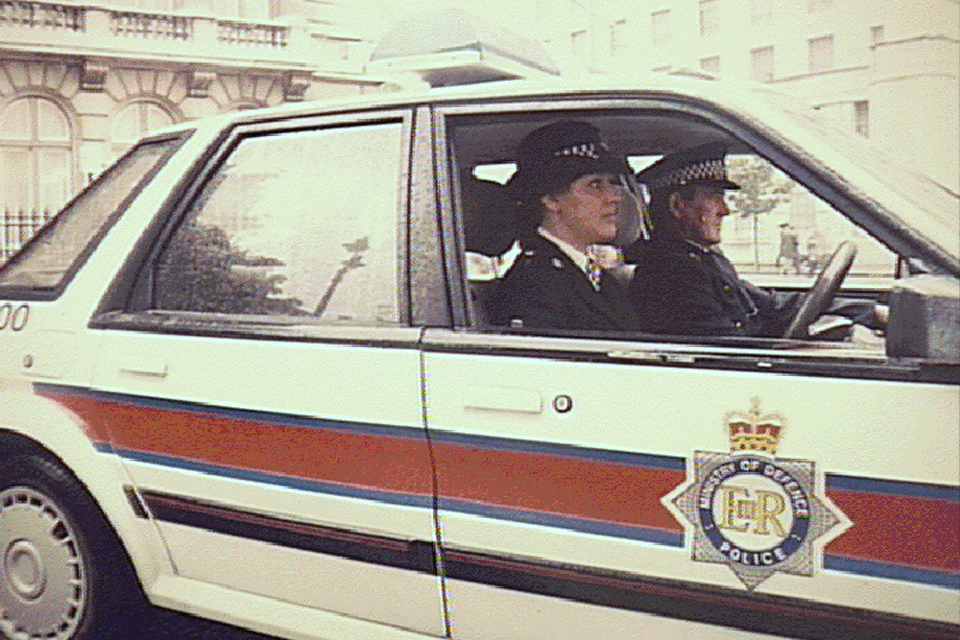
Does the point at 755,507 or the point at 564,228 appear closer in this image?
the point at 755,507

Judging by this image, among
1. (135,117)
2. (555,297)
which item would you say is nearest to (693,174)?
(555,297)

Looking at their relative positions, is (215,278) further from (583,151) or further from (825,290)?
(825,290)

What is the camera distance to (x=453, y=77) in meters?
3.00

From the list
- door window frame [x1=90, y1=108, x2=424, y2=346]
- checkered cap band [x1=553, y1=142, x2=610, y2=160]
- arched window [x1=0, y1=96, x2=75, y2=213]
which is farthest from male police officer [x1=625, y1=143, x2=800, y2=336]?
arched window [x1=0, y1=96, x2=75, y2=213]

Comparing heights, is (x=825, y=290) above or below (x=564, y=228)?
below

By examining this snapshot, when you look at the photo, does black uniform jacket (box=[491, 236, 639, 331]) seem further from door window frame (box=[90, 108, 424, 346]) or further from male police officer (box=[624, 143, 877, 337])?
door window frame (box=[90, 108, 424, 346])

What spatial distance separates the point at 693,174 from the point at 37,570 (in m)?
1.90

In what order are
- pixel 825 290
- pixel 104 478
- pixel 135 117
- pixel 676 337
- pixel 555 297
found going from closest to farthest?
pixel 676 337 → pixel 555 297 → pixel 825 290 → pixel 104 478 → pixel 135 117

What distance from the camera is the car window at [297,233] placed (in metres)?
2.44

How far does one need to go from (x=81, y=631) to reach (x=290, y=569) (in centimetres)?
69

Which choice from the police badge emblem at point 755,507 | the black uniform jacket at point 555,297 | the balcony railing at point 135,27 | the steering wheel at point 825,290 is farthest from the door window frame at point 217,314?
the balcony railing at point 135,27

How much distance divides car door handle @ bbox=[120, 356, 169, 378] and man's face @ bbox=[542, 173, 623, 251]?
899mm

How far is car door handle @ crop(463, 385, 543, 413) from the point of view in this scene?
215 cm

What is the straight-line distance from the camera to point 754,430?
1.94m
